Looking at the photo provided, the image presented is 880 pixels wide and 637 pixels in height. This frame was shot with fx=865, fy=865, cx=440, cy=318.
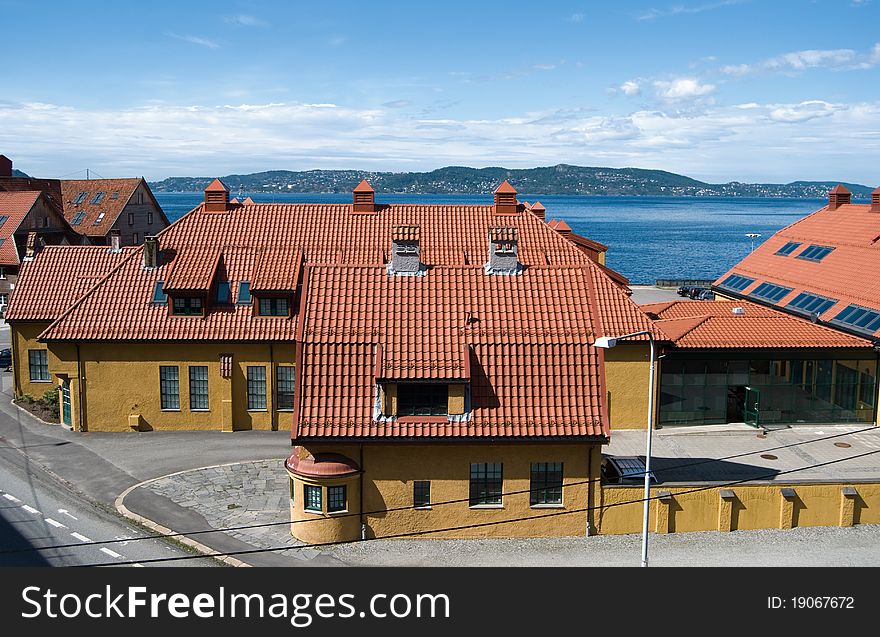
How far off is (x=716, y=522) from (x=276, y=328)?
20262mm

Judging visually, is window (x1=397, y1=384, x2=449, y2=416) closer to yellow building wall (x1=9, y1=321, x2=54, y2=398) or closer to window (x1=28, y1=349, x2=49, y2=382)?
yellow building wall (x1=9, y1=321, x2=54, y2=398)

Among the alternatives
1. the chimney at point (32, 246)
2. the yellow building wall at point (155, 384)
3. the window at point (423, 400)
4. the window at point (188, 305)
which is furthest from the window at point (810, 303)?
the chimney at point (32, 246)

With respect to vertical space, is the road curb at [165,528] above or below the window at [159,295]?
below

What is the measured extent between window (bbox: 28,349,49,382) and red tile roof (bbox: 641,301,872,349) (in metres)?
29.8

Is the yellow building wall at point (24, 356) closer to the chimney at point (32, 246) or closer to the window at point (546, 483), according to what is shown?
the chimney at point (32, 246)

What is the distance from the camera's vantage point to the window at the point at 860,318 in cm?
3953

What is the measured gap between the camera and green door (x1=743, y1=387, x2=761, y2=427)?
38750 mm

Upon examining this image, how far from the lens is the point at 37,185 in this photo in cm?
8425

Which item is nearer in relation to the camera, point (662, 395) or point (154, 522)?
point (154, 522)

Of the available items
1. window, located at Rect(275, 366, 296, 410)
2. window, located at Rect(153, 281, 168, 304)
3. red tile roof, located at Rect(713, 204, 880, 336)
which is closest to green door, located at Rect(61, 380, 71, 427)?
window, located at Rect(153, 281, 168, 304)

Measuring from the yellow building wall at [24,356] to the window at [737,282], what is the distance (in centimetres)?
3950

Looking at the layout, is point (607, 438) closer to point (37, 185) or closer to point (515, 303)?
A: point (515, 303)

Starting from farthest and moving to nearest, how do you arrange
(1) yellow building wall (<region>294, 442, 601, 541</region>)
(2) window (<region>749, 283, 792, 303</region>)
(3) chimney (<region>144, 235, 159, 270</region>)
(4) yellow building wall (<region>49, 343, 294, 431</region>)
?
(2) window (<region>749, 283, 792, 303</region>) → (3) chimney (<region>144, 235, 159, 270</region>) → (4) yellow building wall (<region>49, 343, 294, 431</region>) → (1) yellow building wall (<region>294, 442, 601, 541</region>)
